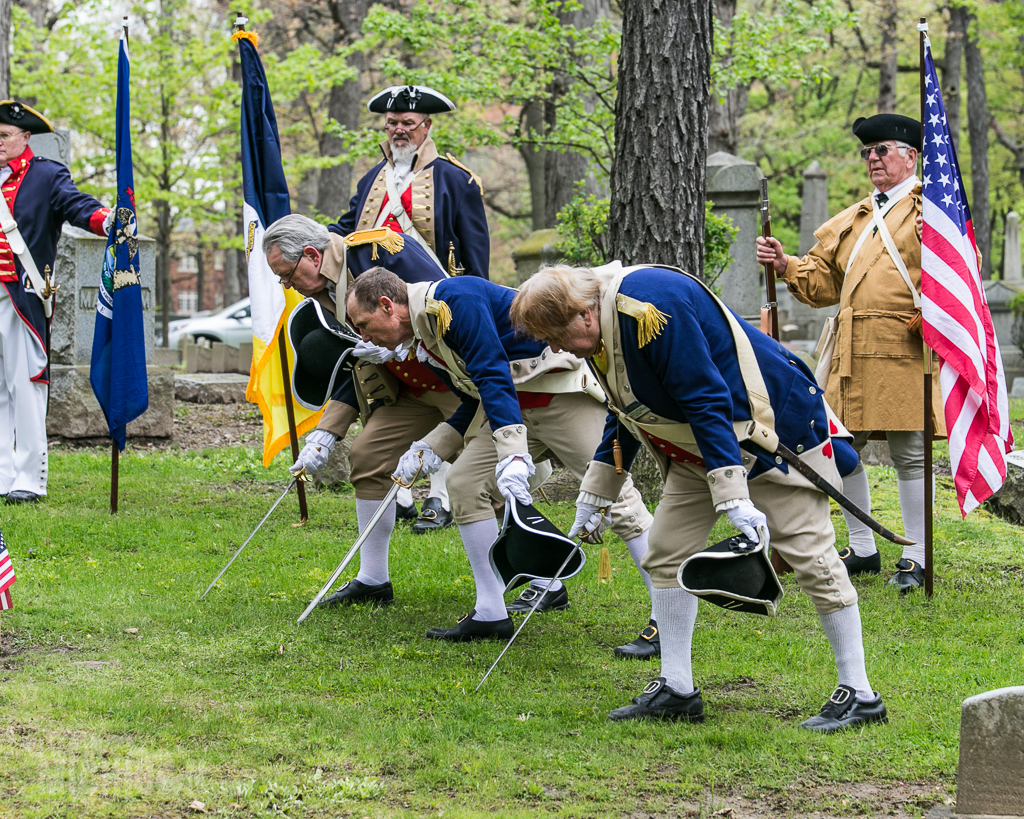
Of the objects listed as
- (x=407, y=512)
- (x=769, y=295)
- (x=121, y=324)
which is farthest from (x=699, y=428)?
(x=121, y=324)

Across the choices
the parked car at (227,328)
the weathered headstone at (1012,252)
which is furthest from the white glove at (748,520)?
the weathered headstone at (1012,252)

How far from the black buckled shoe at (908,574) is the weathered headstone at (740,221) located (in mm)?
5760

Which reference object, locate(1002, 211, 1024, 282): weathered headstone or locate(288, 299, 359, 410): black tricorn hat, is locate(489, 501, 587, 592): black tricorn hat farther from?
locate(1002, 211, 1024, 282): weathered headstone

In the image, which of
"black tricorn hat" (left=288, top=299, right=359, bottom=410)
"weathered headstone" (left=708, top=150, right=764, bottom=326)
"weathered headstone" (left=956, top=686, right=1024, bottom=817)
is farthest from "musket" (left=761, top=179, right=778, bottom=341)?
A: "weathered headstone" (left=708, top=150, right=764, bottom=326)

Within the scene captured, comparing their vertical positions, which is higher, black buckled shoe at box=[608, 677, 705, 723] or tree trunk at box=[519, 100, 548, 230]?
tree trunk at box=[519, 100, 548, 230]

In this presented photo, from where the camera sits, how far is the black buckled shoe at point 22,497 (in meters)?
7.46

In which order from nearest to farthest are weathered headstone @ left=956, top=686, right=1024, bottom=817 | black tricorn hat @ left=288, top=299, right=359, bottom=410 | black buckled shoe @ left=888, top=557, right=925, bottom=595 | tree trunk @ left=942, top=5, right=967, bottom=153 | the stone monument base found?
weathered headstone @ left=956, top=686, right=1024, bottom=817, black tricorn hat @ left=288, top=299, right=359, bottom=410, black buckled shoe @ left=888, top=557, right=925, bottom=595, the stone monument base, tree trunk @ left=942, top=5, right=967, bottom=153

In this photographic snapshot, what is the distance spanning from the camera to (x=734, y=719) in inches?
162

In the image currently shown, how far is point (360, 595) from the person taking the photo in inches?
222

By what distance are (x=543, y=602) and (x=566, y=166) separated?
10.7 meters

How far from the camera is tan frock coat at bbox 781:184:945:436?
235 inches

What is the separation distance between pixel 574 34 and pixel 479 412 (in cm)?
824

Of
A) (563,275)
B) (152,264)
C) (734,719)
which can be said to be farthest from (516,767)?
(152,264)

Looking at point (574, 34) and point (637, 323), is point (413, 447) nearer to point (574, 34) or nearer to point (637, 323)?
point (637, 323)
